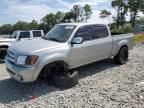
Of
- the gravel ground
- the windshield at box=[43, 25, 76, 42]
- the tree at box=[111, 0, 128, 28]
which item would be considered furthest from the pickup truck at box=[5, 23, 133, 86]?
the tree at box=[111, 0, 128, 28]

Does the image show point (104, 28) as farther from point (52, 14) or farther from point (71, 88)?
point (52, 14)

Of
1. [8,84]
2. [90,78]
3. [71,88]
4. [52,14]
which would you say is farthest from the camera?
[52,14]

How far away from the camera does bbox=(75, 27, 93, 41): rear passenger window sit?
23.3 feet

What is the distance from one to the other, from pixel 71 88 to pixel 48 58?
1117 millimetres

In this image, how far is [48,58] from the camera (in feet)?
19.4

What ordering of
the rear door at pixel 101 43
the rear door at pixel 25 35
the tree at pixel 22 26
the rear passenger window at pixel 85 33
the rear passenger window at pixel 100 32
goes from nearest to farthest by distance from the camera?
the rear passenger window at pixel 85 33 < the rear door at pixel 101 43 < the rear passenger window at pixel 100 32 < the rear door at pixel 25 35 < the tree at pixel 22 26

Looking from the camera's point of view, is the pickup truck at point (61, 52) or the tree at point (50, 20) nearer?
the pickup truck at point (61, 52)

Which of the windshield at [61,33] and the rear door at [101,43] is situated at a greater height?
the windshield at [61,33]

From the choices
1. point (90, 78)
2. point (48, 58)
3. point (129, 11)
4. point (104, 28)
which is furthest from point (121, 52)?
point (129, 11)

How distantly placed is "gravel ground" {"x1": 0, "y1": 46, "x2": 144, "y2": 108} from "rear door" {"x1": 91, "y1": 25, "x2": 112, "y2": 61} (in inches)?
26.0

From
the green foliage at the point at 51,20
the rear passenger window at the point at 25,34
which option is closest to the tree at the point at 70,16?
the green foliage at the point at 51,20

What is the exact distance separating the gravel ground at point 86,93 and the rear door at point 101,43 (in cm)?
66

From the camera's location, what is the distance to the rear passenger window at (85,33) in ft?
23.3

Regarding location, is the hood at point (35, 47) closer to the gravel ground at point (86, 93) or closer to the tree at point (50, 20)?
the gravel ground at point (86, 93)
